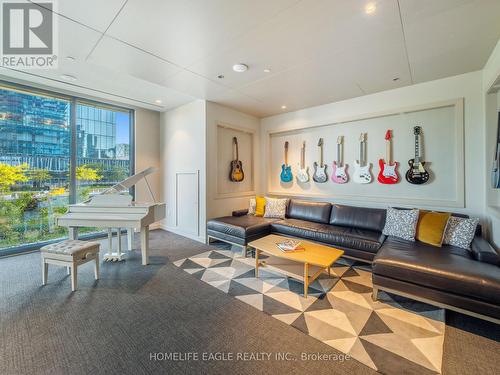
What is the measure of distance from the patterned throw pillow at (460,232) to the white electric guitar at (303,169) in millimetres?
2351

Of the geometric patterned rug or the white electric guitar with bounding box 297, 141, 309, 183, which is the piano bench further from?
the white electric guitar with bounding box 297, 141, 309, 183

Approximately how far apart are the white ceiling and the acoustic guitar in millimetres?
1375

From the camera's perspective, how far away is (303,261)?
7.59ft

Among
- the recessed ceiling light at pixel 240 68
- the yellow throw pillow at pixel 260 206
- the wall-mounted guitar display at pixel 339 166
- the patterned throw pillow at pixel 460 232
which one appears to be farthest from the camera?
the yellow throw pillow at pixel 260 206

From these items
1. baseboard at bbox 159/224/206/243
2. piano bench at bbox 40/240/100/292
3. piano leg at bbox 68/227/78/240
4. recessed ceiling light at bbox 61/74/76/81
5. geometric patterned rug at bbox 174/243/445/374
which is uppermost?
recessed ceiling light at bbox 61/74/76/81

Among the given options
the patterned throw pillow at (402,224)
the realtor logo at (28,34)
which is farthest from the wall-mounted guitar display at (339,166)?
the realtor logo at (28,34)

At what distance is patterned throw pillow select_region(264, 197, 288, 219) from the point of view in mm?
4320

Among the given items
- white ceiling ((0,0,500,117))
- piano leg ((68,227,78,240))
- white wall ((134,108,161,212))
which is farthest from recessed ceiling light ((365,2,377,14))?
white wall ((134,108,161,212))

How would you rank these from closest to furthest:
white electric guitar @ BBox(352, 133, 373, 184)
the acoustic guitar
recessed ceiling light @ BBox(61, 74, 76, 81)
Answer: recessed ceiling light @ BBox(61, 74, 76, 81), white electric guitar @ BBox(352, 133, 373, 184), the acoustic guitar

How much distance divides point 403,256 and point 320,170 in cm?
238

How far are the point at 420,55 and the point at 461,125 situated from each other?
4.05ft

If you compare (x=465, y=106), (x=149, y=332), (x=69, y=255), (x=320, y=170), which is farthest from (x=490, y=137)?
(x=69, y=255)

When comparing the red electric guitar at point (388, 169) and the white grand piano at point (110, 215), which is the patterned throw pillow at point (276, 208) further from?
the white grand piano at point (110, 215)

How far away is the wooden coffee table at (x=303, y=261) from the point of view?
231 cm
